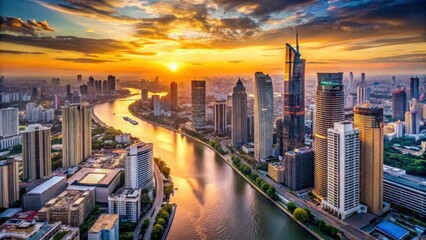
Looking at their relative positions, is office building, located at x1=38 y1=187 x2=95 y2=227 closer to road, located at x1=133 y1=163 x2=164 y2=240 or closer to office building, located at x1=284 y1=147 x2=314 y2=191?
road, located at x1=133 y1=163 x2=164 y2=240

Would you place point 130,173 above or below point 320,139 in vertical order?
below

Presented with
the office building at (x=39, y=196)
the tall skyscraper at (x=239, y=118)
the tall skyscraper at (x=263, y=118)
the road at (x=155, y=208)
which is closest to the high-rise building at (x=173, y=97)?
the tall skyscraper at (x=239, y=118)

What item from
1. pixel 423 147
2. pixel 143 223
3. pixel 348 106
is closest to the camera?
pixel 143 223

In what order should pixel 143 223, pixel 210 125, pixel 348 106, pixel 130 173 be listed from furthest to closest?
pixel 210 125
pixel 348 106
pixel 130 173
pixel 143 223

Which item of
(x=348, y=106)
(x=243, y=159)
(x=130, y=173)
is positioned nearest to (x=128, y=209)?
(x=130, y=173)

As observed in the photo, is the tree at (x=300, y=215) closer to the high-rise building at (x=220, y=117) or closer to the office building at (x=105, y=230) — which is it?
the office building at (x=105, y=230)

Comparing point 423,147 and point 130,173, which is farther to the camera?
point 423,147

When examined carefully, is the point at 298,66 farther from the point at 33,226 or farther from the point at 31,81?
the point at 33,226
